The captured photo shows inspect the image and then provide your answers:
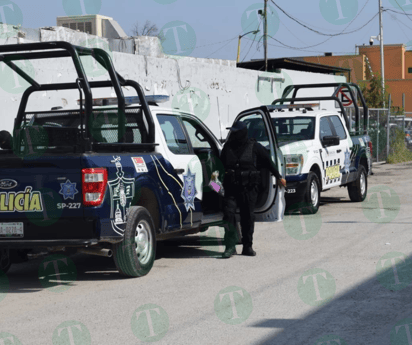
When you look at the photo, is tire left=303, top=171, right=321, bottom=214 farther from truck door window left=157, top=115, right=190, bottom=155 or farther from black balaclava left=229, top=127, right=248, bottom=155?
truck door window left=157, top=115, right=190, bottom=155

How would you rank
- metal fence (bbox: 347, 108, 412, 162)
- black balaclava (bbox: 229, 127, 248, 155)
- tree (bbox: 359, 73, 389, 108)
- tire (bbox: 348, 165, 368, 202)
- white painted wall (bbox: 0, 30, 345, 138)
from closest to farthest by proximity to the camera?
black balaclava (bbox: 229, 127, 248, 155)
white painted wall (bbox: 0, 30, 345, 138)
tire (bbox: 348, 165, 368, 202)
metal fence (bbox: 347, 108, 412, 162)
tree (bbox: 359, 73, 389, 108)

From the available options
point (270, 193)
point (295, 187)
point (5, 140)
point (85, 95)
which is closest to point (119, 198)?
point (85, 95)

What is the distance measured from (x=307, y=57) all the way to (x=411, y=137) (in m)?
39.1

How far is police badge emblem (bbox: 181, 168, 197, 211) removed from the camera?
8.96m

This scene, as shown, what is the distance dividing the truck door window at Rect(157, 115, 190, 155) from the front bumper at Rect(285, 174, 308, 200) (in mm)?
4420

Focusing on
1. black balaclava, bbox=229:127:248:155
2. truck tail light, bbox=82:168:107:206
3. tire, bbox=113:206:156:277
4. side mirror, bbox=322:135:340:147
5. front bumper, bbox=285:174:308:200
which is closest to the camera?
truck tail light, bbox=82:168:107:206

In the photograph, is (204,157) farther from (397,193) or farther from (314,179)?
(397,193)

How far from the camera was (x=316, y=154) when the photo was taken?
13.8 meters

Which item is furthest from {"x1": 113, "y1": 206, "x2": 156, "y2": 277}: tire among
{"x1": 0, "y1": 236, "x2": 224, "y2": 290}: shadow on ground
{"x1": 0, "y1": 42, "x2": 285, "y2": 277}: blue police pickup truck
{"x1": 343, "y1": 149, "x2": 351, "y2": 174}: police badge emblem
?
{"x1": 343, "y1": 149, "x2": 351, "y2": 174}: police badge emblem

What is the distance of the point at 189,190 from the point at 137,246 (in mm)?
1288

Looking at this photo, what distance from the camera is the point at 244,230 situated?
31.3 feet

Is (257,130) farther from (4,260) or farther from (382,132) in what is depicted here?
(382,132)

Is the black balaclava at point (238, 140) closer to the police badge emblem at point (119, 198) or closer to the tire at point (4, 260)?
the police badge emblem at point (119, 198)

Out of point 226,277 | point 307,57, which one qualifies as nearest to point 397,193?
point 226,277
